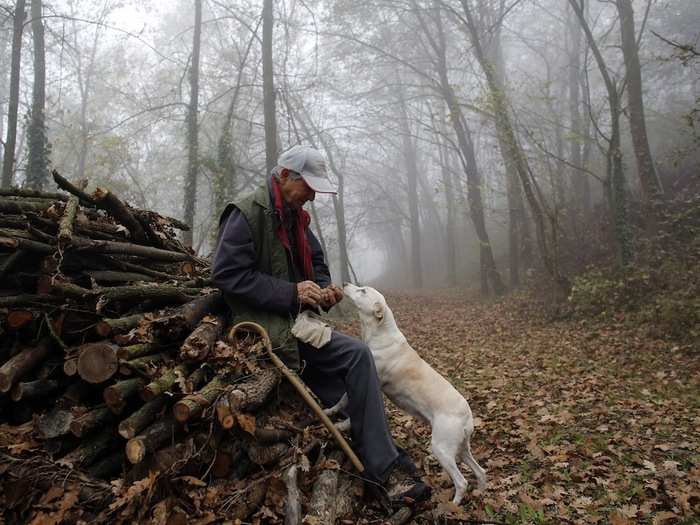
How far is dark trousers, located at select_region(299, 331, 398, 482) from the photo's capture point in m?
3.64

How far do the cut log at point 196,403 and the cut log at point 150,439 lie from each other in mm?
108

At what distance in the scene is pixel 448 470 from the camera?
13.1 feet

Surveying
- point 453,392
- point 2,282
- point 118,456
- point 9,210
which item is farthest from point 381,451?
point 9,210

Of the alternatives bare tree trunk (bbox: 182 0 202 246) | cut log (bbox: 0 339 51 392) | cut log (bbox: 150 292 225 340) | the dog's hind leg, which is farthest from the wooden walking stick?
bare tree trunk (bbox: 182 0 202 246)

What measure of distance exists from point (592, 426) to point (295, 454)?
12.5 feet

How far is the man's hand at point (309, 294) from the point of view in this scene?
380 cm

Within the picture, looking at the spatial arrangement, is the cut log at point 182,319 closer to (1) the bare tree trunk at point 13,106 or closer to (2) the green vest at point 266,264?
(2) the green vest at point 266,264

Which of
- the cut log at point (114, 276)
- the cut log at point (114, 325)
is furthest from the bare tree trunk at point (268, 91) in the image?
the cut log at point (114, 325)

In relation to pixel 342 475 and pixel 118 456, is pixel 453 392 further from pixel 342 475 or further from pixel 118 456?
pixel 118 456

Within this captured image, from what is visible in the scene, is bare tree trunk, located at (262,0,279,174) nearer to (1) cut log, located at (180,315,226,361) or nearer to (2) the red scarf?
(2) the red scarf

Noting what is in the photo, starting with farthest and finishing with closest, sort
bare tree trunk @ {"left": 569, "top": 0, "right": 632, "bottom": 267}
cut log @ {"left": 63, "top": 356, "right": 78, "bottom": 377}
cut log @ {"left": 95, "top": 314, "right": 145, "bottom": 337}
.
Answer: bare tree trunk @ {"left": 569, "top": 0, "right": 632, "bottom": 267}
cut log @ {"left": 95, "top": 314, "right": 145, "bottom": 337}
cut log @ {"left": 63, "top": 356, "right": 78, "bottom": 377}

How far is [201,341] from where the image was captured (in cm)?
352

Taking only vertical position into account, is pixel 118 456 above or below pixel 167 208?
below

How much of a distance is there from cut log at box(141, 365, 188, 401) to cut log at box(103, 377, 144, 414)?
0.27 ft
